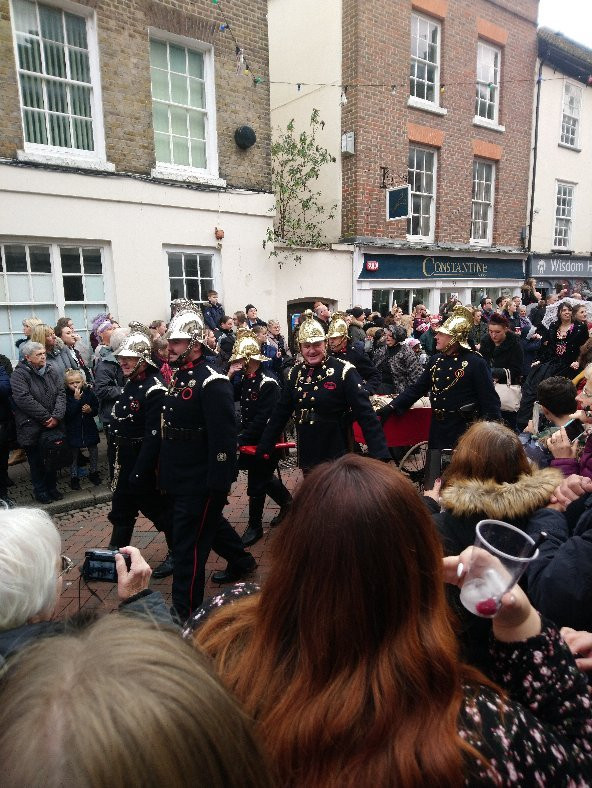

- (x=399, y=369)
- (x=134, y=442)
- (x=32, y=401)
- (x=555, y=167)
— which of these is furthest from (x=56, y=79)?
(x=555, y=167)

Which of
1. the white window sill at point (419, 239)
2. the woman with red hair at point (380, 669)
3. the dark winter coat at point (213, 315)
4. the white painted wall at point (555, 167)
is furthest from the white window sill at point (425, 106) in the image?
the woman with red hair at point (380, 669)

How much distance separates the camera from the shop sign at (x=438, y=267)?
12530 millimetres

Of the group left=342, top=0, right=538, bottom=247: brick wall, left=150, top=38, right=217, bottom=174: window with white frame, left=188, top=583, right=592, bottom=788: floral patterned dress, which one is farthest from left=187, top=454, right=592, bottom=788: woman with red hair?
left=342, top=0, right=538, bottom=247: brick wall

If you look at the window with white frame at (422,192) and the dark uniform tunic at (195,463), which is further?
the window with white frame at (422,192)

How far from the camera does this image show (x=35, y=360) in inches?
226

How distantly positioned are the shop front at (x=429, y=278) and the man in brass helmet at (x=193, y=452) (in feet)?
29.7

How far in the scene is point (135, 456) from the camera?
438 cm

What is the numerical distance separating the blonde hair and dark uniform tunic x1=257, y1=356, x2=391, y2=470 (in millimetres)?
3682

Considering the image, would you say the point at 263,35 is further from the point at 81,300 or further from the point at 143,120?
the point at 81,300

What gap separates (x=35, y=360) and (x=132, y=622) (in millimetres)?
5690

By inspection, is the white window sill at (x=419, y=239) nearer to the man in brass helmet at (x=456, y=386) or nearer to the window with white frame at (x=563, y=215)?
the window with white frame at (x=563, y=215)

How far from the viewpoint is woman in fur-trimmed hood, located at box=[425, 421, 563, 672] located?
2.06m

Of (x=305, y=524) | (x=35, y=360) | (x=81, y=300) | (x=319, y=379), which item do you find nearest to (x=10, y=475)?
(x=35, y=360)

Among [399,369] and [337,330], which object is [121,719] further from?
[399,369]
